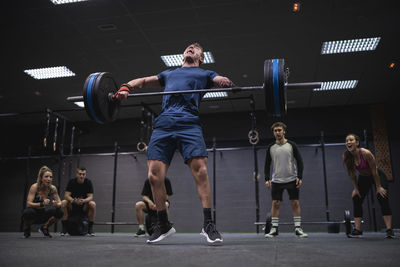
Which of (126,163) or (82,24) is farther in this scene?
(126,163)

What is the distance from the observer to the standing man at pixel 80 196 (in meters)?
4.69

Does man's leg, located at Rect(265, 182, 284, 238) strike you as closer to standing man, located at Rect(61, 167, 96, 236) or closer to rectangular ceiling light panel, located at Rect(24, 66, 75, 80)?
standing man, located at Rect(61, 167, 96, 236)

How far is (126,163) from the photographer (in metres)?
7.98

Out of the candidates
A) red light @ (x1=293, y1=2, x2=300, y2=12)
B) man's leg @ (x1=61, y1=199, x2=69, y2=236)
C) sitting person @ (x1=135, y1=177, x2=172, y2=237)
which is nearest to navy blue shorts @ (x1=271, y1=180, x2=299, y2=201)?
sitting person @ (x1=135, y1=177, x2=172, y2=237)

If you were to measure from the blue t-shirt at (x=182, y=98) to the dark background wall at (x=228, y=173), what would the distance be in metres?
5.09

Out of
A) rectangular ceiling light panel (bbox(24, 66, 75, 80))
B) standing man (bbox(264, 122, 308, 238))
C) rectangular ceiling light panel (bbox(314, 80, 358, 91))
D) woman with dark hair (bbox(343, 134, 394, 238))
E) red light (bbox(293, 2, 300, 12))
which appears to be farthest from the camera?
rectangular ceiling light panel (bbox(314, 80, 358, 91))

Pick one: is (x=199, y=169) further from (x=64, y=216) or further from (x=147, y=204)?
(x=64, y=216)

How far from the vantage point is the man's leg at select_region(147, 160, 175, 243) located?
2.07 metres

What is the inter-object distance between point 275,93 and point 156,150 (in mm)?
767

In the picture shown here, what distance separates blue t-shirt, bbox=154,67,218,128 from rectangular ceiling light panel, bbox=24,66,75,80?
416cm

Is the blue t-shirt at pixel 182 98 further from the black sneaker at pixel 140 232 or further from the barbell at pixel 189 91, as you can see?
the black sneaker at pixel 140 232

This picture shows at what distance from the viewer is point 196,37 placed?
4.85 m

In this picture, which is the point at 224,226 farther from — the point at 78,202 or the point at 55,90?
the point at 55,90

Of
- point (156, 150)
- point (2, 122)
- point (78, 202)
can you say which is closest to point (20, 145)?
point (2, 122)
